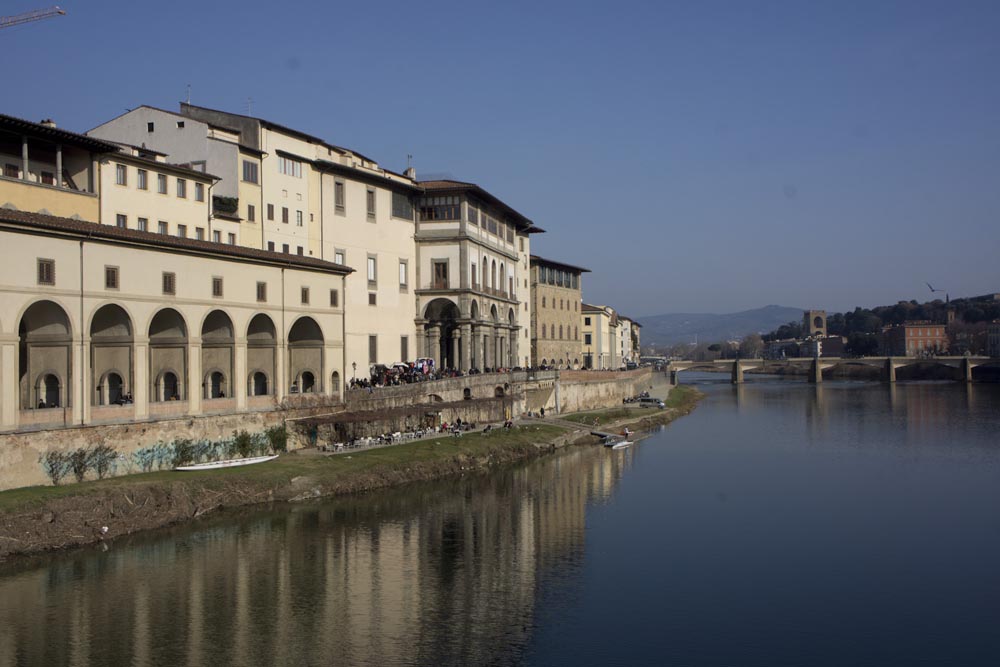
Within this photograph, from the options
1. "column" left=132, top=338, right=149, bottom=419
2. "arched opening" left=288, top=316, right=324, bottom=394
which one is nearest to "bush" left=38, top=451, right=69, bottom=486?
"column" left=132, top=338, right=149, bottom=419

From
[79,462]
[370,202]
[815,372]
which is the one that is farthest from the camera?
[815,372]

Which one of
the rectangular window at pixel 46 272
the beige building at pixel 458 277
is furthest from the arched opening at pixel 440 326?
the rectangular window at pixel 46 272

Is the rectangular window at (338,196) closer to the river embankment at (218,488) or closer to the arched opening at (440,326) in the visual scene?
the arched opening at (440,326)

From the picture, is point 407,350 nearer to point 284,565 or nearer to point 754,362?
point 284,565

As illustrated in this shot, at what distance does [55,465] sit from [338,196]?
93.7ft

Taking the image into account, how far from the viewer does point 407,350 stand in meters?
62.8

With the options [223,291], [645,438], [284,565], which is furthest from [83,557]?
[645,438]

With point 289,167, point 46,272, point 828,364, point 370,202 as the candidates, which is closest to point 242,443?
point 46,272

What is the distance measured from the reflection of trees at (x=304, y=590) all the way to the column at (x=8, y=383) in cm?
555

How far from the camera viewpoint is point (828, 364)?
164m

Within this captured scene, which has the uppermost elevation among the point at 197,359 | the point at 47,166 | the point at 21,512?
the point at 47,166

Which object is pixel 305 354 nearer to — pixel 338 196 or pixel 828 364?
pixel 338 196

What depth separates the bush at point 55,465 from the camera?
32.3 meters

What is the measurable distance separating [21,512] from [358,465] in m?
16.8
